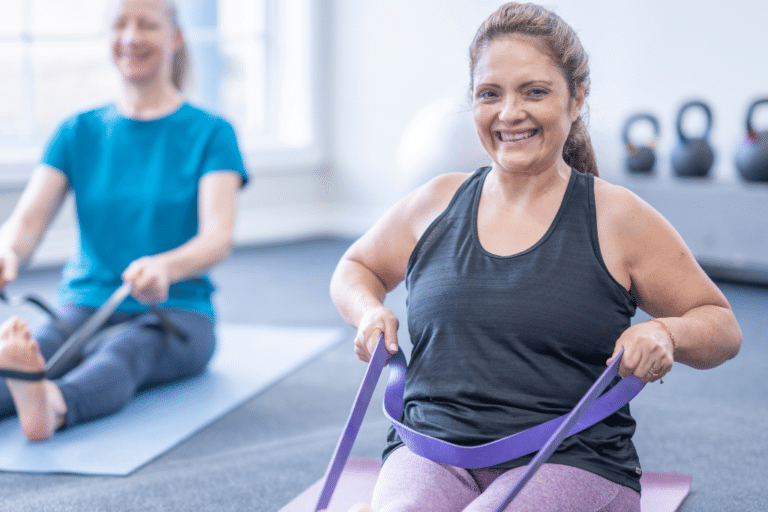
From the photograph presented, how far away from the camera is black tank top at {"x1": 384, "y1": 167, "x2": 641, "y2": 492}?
1124 mm

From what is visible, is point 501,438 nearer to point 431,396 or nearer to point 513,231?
point 431,396

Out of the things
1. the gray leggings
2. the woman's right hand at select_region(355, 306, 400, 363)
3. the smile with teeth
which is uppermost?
the smile with teeth

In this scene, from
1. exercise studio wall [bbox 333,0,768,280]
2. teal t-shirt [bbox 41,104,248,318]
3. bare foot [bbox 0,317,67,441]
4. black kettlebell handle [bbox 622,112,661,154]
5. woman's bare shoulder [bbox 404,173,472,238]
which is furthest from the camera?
black kettlebell handle [bbox 622,112,661,154]

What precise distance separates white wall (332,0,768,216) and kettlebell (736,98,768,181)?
4.3 inches

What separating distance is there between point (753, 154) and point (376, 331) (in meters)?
2.81

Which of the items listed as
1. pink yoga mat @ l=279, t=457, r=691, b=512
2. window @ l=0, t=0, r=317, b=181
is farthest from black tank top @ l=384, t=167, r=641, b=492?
window @ l=0, t=0, r=317, b=181

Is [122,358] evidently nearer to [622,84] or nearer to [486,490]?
[486,490]

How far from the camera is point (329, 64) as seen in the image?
5238mm

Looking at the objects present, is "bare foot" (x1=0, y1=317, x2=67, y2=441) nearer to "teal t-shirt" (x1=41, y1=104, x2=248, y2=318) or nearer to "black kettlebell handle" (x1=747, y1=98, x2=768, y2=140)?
"teal t-shirt" (x1=41, y1=104, x2=248, y2=318)

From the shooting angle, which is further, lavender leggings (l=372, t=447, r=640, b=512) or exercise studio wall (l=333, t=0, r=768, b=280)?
exercise studio wall (l=333, t=0, r=768, b=280)

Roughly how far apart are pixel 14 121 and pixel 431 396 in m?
3.61

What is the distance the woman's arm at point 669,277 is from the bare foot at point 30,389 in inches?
45.3

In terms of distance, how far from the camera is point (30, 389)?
173 centimetres

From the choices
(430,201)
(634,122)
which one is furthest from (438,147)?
(430,201)
